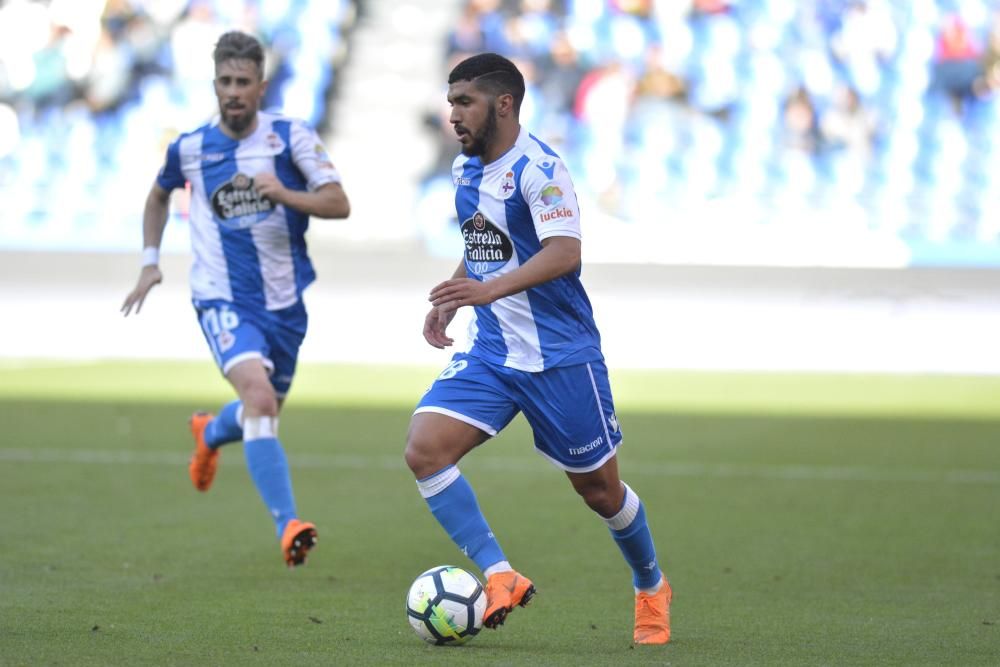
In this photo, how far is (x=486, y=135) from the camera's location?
16.6 feet

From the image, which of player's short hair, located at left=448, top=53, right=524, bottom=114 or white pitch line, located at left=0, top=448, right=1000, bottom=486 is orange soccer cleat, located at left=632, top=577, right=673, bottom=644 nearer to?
player's short hair, located at left=448, top=53, right=524, bottom=114

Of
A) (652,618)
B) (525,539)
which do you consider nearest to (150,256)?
(525,539)

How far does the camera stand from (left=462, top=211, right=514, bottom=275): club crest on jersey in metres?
5.16

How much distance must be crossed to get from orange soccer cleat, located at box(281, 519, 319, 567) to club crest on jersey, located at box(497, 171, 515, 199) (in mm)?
1891

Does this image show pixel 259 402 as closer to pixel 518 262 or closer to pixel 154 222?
pixel 154 222

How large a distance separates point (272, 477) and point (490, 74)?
2437 mm

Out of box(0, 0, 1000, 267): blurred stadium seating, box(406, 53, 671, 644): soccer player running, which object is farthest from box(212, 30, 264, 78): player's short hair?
box(0, 0, 1000, 267): blurred stadium seating

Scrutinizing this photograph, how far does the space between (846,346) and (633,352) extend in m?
2.56

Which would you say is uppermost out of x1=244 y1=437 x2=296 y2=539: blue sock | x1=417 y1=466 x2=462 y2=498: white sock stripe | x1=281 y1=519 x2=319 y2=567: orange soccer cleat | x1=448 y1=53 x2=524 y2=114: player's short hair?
x1=448 y1=53 x2=524 y2=114: player's short hair

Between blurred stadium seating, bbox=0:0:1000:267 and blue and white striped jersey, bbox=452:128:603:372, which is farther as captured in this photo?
blurred stadium seating, bbox=0:0:1000:267

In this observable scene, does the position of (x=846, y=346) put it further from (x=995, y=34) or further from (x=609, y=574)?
(x=609, y=574)

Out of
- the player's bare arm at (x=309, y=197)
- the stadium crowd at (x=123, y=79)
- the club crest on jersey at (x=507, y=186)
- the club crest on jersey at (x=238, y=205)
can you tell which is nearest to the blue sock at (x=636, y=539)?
the club crest on jersey at (x=507, y=186)

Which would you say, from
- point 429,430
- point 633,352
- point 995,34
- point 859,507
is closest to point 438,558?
point 429,430

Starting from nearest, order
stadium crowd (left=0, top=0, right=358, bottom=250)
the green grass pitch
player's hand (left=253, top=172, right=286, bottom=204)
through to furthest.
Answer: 1. the green grass pitch
2. player's hand (left=253, top=172, right=286, bottom=204)
3. stadium crowd (left=0, top=0, right=358, bottom=250)
